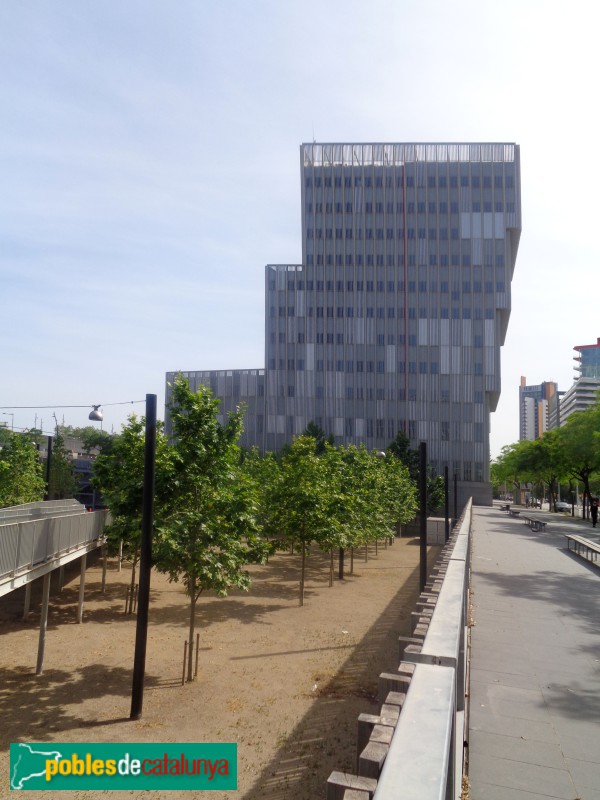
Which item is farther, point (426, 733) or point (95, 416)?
point (95, 416)

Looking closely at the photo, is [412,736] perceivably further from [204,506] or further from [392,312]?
[392,312]

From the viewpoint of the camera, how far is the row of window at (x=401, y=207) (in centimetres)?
7975

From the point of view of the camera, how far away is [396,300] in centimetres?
8038

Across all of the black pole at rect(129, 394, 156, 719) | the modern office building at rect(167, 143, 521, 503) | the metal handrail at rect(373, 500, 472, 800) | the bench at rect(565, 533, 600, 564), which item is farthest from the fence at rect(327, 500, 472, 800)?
the modern office building at rect(167, 143, 521, 503)

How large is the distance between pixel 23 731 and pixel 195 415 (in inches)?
263

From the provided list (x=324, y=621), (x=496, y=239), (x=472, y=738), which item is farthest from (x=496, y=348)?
(x=472, y=738)

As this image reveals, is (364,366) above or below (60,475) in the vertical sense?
above

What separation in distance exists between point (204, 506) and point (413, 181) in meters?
76.7

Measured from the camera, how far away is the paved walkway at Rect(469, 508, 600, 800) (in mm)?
4898

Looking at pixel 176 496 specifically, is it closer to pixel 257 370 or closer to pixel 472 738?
pixel 472 738

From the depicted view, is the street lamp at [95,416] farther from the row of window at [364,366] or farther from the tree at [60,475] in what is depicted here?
the row of window at [364,366]

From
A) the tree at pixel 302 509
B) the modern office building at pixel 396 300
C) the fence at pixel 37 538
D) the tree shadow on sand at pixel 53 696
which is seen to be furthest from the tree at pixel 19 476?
the modern office building at pixel 396 300

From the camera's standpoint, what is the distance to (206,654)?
14477 mm

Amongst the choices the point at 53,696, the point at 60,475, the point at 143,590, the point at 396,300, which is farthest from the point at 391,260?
the point at 53,696
